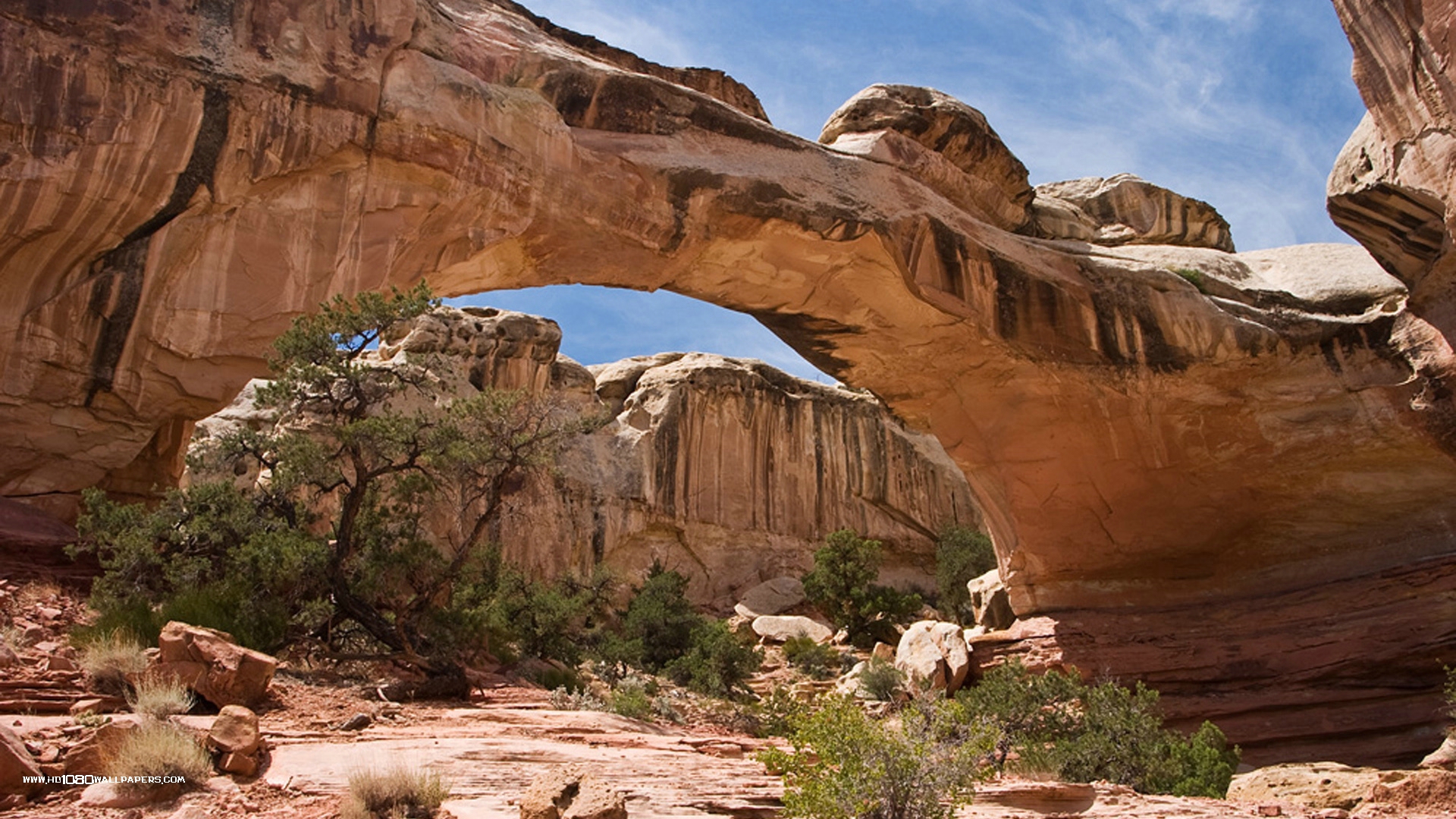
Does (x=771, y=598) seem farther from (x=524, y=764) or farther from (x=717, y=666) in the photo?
(x=524, y=764)

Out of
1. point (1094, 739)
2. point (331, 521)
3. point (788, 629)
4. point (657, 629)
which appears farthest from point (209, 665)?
point (788, 629)

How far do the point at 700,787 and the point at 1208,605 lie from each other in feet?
43.5

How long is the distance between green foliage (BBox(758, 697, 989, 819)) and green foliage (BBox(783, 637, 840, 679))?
17836 mm

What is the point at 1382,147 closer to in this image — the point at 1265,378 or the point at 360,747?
the point at 1265,378

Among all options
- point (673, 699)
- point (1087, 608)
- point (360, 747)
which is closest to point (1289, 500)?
point (1087, 608)

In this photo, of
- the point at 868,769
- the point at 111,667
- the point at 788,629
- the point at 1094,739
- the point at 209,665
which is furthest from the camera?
the point at 788,629

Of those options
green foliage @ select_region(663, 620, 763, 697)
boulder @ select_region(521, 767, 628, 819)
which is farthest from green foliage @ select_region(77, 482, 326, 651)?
green foliage @ select_region(663, 620, 763, 697)

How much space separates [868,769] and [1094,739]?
6.23 metres

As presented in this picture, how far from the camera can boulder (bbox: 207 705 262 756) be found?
680 cm

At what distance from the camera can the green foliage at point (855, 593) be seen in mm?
29703

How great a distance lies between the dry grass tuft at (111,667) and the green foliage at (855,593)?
75.2 feet

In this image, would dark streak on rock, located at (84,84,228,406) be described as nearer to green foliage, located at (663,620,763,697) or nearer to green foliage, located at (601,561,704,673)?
green foliage, located at (663,620,763,697)

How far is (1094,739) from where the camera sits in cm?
1180

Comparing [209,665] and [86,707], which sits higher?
[209,665]
